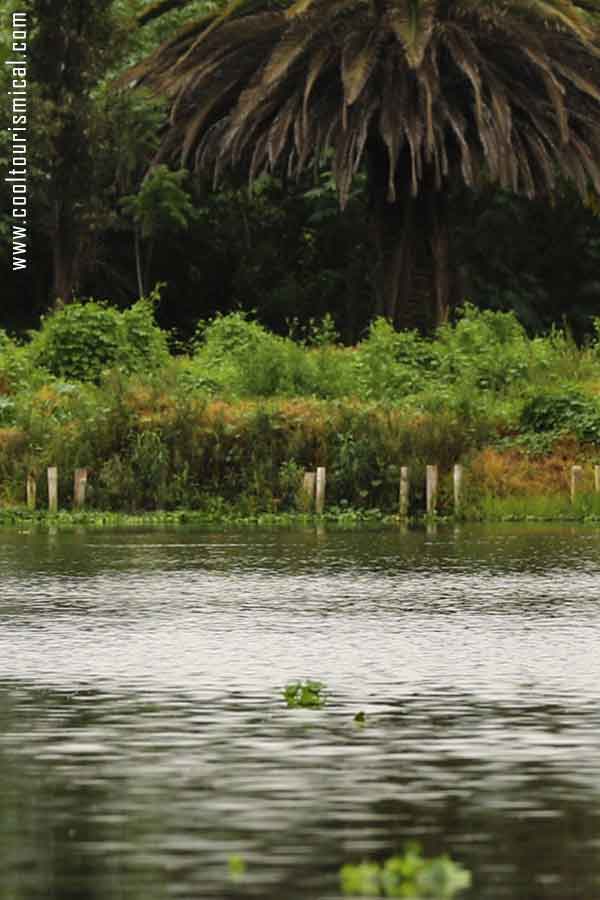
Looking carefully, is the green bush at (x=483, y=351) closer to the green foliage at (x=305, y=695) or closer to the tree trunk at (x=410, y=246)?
the tree trunk at (x=410, y=246)

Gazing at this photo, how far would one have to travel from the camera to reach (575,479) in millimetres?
47812

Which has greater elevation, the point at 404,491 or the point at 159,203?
the point at 159,203

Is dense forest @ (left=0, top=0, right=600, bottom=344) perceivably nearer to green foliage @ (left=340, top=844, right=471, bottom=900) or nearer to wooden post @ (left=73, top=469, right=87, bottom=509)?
wooden post @ (left=73, top=469, right=87, bottom=509)

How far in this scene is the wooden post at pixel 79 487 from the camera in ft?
157

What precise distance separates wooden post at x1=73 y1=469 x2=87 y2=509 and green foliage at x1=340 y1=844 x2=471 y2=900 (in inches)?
1507

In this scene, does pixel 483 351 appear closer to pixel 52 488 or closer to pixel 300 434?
pixel 300 434

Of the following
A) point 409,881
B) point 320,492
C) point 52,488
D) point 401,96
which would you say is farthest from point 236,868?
point 401,96

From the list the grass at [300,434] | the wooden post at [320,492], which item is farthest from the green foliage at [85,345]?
the wooden post at [320,492]

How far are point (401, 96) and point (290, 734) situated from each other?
40.1m

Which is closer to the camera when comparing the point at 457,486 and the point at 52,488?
the point at 457,486

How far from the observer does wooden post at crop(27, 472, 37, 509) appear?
47594mm

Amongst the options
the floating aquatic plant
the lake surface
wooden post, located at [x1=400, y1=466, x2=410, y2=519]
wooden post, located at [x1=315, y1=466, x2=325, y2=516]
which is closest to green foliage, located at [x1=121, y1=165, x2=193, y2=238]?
wooden post, located at [x1=315, y1=466, x2=325, y2=516]

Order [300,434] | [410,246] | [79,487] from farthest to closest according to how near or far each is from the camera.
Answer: [410,246]
[300,434]
[79,487]

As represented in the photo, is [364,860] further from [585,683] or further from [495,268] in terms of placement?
[495,268]
